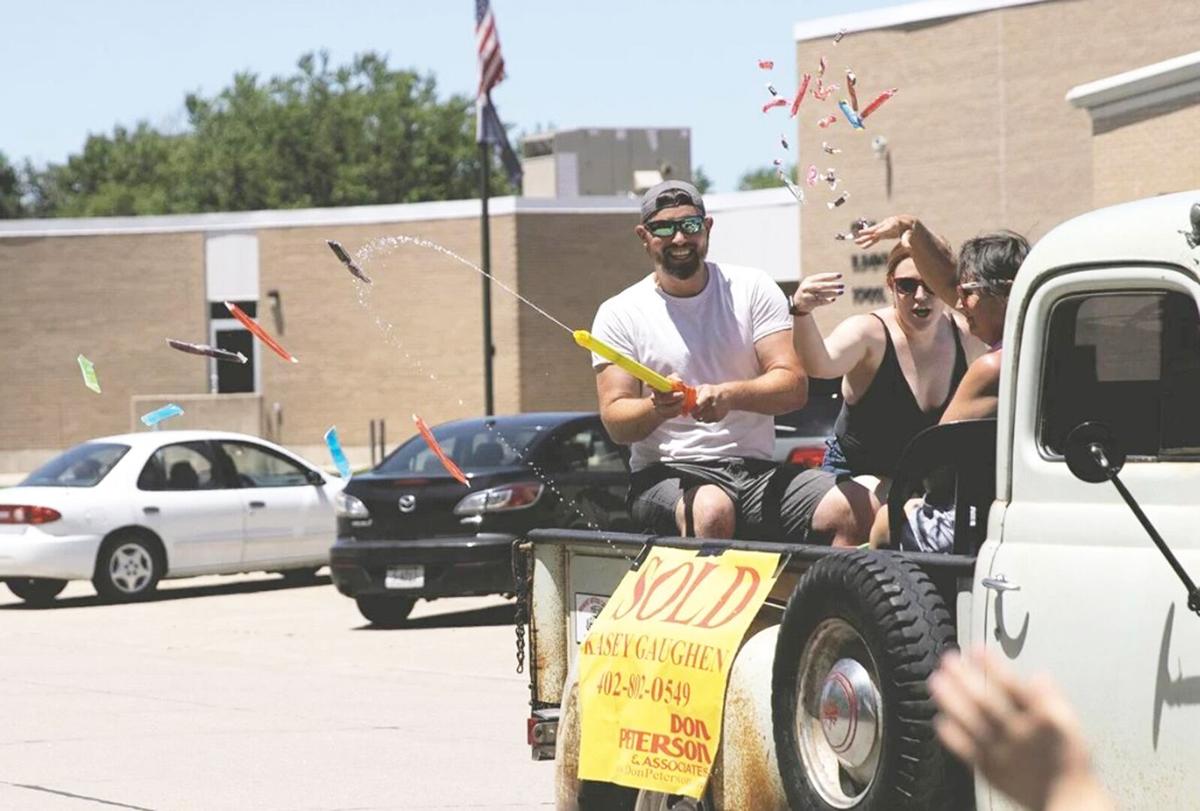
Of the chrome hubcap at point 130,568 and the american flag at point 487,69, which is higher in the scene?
the american flag at point 487,69

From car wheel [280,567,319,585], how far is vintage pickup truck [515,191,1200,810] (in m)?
15.4

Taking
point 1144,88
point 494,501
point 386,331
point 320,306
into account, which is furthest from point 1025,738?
point 320,306

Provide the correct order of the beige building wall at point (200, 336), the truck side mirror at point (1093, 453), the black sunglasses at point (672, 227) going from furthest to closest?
the beige building wall at point (200, 336) < the black sunglasses at point (672, 227) < the truck side mirror at point (1093, 453)

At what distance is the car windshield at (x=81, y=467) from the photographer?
1922 cm

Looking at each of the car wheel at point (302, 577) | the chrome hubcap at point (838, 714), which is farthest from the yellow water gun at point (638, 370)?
the car wheel at point (302, 577)

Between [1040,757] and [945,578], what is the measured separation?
10.1 ft

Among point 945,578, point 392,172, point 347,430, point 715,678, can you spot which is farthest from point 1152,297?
point 392,172

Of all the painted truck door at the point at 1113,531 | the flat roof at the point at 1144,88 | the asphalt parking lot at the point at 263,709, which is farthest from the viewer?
the flat roof at the point at 1144,88

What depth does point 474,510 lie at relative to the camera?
15898 millimetres

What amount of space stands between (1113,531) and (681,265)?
2.56 metres

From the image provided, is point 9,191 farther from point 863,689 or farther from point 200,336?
point 863,689

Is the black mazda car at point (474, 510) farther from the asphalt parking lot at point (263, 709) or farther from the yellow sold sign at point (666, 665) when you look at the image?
the yellow sold sign at point (666, 665)

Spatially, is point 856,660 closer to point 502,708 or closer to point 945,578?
point 945,578

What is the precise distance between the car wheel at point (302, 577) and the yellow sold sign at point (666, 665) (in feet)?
47.0
